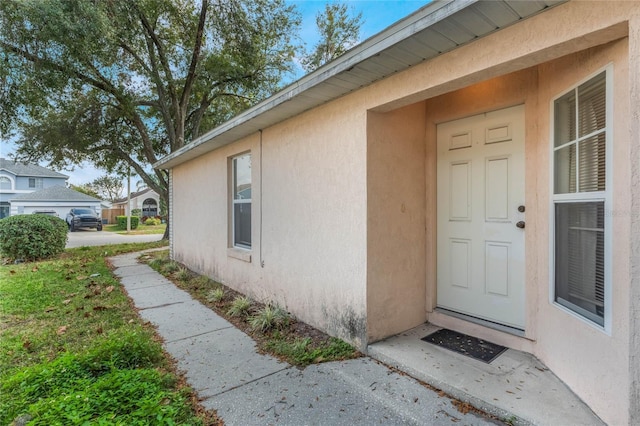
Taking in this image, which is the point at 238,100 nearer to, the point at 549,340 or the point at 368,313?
the point at 368,313

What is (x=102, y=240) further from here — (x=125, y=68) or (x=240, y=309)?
(x=240, y=309)

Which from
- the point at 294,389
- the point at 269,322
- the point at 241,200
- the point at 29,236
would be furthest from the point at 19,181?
the point at 294,389

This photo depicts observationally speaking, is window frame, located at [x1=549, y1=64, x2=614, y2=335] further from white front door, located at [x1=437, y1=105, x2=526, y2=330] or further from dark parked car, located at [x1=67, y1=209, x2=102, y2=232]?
dark parked car, located at [x1=67, y1=209, x2=102, y2=232]

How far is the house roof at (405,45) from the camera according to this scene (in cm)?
178

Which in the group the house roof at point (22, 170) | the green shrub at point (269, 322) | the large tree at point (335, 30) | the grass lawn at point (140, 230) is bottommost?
the grass lawn at point (140, 230)

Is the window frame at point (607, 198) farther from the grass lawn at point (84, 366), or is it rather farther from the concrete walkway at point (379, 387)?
the grass lawn at point (84, 366)

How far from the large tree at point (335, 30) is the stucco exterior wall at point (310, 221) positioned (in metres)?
8.38

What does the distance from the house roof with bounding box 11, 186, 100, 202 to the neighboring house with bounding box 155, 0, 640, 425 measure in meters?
29.2

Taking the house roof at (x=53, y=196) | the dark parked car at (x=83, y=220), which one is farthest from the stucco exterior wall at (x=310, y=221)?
the house roof at (x=53, y=196)

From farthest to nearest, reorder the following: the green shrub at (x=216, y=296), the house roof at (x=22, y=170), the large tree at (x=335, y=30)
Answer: the house roof at (x=22, y=170) < the large tree at (x=335, y=30) < the green shrub at (x=216, y=296)

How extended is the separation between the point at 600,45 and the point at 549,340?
81.6 inches

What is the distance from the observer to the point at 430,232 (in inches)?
134

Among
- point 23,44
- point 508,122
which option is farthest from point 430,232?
point 23,44

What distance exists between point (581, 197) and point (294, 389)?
2.47 m
